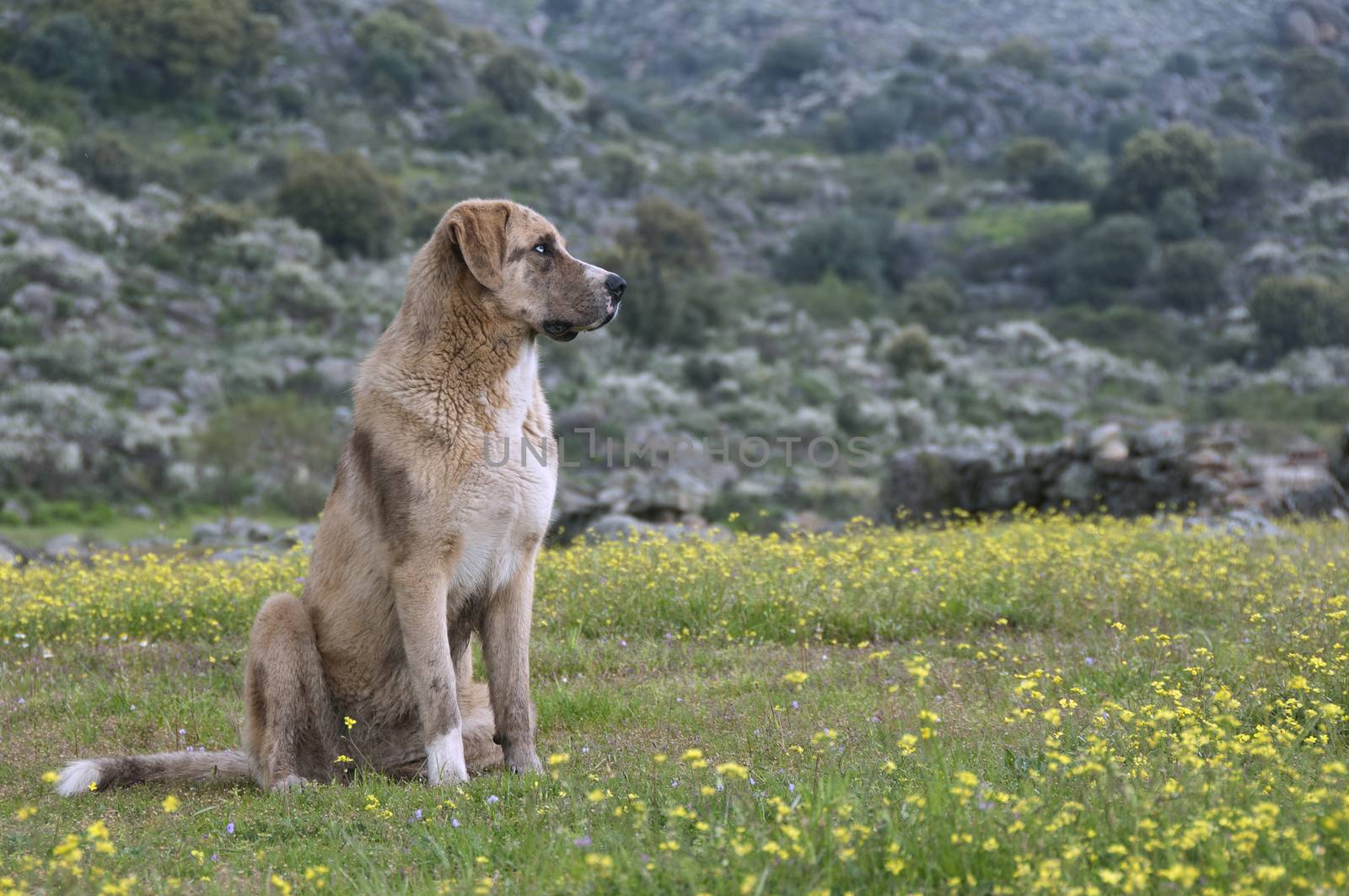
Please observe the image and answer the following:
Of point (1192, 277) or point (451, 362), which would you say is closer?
point (451, 362)

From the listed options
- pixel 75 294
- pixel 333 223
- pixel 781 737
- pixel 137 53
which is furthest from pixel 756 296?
pixel 781 737

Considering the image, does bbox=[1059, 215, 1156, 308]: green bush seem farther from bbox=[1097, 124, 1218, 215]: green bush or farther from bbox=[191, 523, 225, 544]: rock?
bbox=[191, 523, 225, 544]: rock

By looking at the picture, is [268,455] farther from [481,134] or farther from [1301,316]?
[481,134]

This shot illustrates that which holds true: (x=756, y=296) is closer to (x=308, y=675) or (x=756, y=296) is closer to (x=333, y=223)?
(x=333, y=223)

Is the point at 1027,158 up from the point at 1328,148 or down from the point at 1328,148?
down

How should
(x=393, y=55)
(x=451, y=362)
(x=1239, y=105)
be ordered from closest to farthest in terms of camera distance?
(x=451, y=362) < (x=393, y=55) < (x=1239, y=105)

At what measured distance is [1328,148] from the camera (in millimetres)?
62031

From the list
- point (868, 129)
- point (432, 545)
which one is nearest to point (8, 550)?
point (432, 545)

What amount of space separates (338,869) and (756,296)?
1695 inches

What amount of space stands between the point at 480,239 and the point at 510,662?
72.0 inches

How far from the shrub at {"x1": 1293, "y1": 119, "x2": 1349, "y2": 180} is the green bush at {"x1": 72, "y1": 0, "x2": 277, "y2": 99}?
5500 cm

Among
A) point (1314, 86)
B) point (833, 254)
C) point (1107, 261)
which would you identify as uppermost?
point (1314, 86)

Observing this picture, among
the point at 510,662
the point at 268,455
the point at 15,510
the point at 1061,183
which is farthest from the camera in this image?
the point at 1061,183

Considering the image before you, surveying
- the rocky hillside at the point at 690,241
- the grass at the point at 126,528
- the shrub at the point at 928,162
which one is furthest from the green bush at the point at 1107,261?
the grass at the point at 126,528
